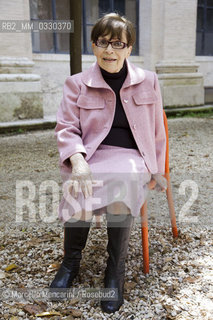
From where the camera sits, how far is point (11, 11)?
702 cm

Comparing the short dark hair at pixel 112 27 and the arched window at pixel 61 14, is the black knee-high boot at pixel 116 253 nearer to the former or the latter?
the short dark hair at pixel 112 27

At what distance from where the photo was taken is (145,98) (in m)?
2.07

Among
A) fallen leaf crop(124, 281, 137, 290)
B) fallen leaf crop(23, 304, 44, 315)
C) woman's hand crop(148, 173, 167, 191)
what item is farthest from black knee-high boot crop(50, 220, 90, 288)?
woman's hand crop(148, 173, 167, 191)

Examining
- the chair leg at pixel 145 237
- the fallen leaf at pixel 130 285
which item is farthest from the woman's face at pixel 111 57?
the fallen leaf at pixel 130 285

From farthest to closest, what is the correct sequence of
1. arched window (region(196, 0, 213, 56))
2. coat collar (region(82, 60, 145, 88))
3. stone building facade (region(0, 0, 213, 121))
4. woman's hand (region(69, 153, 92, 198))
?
1. arched window (region(196, 0, 213, 56))
2. stone building facade (region(0, 0, 213, 121))
3. coat collar (region(82, 60, 145, 88))
4. woman's hand (region(69, 153, 92, 198))

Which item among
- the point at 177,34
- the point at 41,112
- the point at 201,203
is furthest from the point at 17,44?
the point at 201,203

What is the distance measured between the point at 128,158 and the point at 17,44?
6.12 meters

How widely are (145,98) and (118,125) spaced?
0.23 m

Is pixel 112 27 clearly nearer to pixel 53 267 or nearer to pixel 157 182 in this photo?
pixel 157 182

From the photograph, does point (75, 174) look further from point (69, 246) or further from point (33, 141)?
point (33, 141)

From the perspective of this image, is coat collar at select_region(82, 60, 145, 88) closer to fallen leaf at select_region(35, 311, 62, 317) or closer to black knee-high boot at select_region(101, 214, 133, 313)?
black knee-high boot at select_region(101, 214, 133, 313)

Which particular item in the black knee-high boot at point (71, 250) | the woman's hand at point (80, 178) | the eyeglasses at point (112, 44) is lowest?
the black knee-high boot at point (71, 250)

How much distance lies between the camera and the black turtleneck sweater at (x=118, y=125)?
6.73 feet

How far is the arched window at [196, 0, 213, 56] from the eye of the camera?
11000 mm
